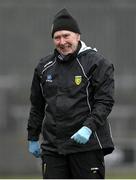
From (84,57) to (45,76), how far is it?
1.03 ft

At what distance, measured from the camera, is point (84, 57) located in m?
6.16

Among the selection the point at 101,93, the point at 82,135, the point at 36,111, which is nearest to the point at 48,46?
the point at 36,111

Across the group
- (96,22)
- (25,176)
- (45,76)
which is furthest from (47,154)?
(96,22)

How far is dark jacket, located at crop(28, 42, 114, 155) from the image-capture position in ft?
19.9

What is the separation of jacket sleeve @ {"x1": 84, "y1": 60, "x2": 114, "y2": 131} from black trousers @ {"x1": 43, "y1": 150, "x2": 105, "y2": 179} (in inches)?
8.8

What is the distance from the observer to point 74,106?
607cm

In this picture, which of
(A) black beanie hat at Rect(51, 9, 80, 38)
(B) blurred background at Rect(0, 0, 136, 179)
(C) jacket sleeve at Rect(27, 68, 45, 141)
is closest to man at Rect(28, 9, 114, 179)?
(A) black beanie hat at Rect(51, 9, 80, 38)

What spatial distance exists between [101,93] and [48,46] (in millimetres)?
10249

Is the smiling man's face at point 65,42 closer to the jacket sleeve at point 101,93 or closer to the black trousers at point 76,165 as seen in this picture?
the jacket sleeve at point 101,93

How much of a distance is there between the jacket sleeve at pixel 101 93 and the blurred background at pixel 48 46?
31.3 ft

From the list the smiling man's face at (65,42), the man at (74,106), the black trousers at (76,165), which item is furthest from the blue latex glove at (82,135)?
the smiling man's face at (65,42)

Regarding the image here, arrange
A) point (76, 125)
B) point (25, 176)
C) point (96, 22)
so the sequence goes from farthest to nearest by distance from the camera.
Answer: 1. point (96, 22)
2. point (25, 176)
3. point (76, 125)

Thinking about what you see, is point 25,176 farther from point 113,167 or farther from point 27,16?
point 27,16

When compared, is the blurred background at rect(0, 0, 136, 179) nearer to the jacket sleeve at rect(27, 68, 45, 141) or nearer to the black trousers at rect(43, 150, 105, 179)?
the jacket sleeve at rect(27, 68, 45, 141)
